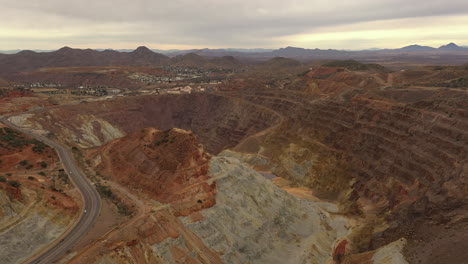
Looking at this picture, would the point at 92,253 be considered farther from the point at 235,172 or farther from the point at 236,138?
the point at 236,138

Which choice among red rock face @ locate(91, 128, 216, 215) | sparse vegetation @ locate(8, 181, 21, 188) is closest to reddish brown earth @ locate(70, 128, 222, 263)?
red rock face @ locate(91, 128, 216, 215)

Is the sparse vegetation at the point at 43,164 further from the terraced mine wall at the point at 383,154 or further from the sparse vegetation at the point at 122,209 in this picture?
the terraced mine wall at the point at 383,154

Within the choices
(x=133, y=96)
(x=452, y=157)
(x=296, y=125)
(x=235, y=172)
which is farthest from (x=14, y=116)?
(x=452, y=157)

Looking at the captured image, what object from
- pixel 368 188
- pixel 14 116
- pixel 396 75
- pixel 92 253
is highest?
pixel 396 75

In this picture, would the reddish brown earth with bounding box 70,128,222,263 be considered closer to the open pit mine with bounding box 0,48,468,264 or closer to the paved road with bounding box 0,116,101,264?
the open pit mine with bounding box 0,48,468,264

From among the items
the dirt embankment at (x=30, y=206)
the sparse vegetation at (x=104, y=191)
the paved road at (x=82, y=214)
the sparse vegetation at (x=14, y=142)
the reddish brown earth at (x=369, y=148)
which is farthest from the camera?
the sparse vegetation at (x=14, y=142)

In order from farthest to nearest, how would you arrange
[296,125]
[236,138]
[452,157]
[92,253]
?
[236,138] < [296,125] < [452,157] < [92,253]

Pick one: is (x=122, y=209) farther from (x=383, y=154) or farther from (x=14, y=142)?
(x=383, y=154)

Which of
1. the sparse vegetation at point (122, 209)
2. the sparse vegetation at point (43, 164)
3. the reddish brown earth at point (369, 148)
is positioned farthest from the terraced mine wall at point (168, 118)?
the sparse vegetation at point (122, 209)
